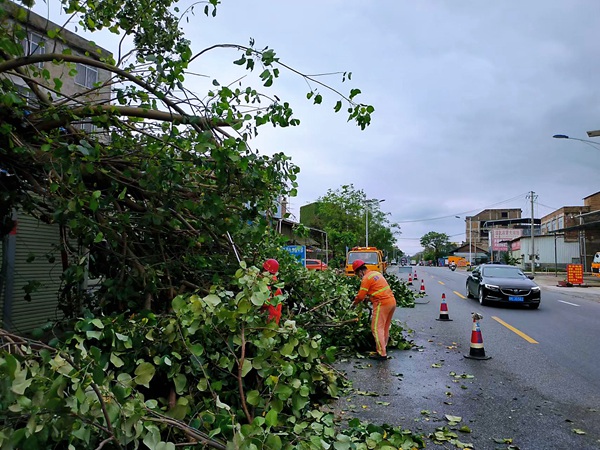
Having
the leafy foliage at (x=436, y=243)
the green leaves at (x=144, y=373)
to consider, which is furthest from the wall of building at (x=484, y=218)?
the green leaves at (x=144, y=373)

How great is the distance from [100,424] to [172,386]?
108cm

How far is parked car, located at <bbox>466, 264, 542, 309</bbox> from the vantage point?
13.2 meters

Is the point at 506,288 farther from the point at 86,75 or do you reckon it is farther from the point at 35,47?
the point at 86,75

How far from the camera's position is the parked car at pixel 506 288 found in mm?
13219

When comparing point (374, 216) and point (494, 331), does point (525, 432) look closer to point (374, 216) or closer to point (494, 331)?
point (494, 331)

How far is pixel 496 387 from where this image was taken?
552cm

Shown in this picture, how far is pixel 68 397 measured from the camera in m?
2.25

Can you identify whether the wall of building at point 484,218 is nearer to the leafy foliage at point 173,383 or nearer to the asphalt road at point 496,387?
the asphalt road at point 496,387

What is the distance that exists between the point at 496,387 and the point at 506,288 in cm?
870

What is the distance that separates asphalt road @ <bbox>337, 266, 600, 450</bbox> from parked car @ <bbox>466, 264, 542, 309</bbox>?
3.40m

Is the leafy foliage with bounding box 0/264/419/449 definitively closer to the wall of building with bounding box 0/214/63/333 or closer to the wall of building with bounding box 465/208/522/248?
the wall of building with bounding box 0/214/63/333

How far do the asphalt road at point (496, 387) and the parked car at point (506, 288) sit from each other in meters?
3.40

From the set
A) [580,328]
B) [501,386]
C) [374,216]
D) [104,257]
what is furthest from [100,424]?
[374,216]

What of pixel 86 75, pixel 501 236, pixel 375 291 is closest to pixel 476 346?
pixel 375 291
